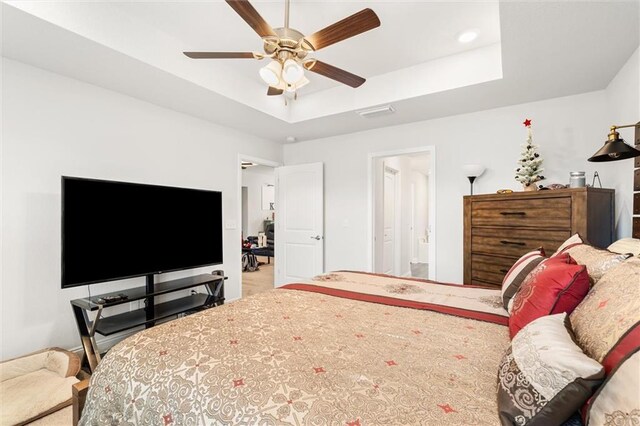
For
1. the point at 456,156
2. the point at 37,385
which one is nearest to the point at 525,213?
the point at 456,156

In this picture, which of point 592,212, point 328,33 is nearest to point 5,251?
point 328,33

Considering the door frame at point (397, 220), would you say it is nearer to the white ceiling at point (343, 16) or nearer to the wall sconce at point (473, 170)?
the wall sconce at point (473, 170)

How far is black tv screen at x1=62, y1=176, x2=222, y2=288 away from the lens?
2.40m

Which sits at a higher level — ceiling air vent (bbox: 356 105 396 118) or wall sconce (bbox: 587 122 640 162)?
ceiling air vent (bbox: 356 105 396 118)

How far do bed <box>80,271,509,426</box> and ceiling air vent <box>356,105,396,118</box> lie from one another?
7.87ft

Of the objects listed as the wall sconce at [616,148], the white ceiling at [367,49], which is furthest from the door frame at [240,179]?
the wall sconce at [616,148]

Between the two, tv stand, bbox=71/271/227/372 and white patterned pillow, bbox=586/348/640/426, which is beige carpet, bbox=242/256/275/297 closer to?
tv stand, bbox=71/271/227/372

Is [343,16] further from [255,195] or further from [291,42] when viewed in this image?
[255,195]

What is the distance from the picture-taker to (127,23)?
2.35 m

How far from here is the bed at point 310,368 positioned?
2.86 feet

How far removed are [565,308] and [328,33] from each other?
1754 millimetres

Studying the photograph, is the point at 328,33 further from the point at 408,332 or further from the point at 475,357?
the point at 475,357

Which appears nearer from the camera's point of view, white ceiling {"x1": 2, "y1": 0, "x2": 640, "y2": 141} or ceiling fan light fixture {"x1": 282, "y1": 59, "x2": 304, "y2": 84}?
ceiling fan light fixture {"x1": 282, "y1": 59, "x2": 304, "y2": 84}

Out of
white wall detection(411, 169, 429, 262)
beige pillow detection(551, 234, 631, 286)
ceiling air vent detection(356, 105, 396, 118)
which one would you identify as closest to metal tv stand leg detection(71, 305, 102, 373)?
beige pillow detection(551, 234, 631, 286)
